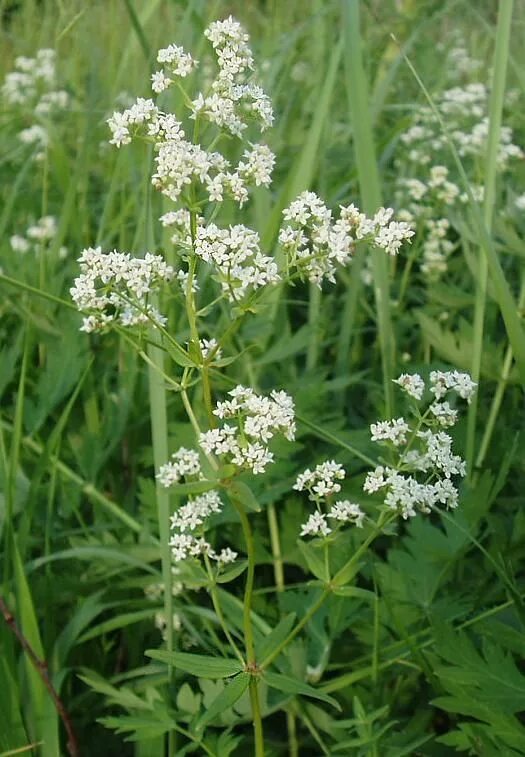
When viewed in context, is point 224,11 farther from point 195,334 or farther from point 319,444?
point 195,334

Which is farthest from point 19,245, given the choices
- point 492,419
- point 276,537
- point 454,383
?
point 454,383

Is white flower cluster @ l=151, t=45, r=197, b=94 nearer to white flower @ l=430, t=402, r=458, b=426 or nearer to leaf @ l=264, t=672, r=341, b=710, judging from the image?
white flower @ l=430, t=402, r=458, b=426

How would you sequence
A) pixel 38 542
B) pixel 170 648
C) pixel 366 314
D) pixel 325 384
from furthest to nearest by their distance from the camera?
pixel 366 314 < pixel 325 384 < pixel 38 542 < pixel 170 648

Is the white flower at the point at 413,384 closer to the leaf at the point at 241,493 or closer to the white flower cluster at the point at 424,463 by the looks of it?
the white flower cluster at the point at 424,463

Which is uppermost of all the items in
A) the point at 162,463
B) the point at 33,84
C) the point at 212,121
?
the point at 33,84

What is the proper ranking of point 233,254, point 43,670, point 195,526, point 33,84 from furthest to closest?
point 33,84 < point 43,670 < point 195,526 < point 233,254

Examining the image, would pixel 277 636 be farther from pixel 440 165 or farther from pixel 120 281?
pixel 440 165

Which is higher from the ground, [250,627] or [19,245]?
[19,245]

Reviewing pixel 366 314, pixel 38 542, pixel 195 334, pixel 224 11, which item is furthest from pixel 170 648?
pixel 224 11
